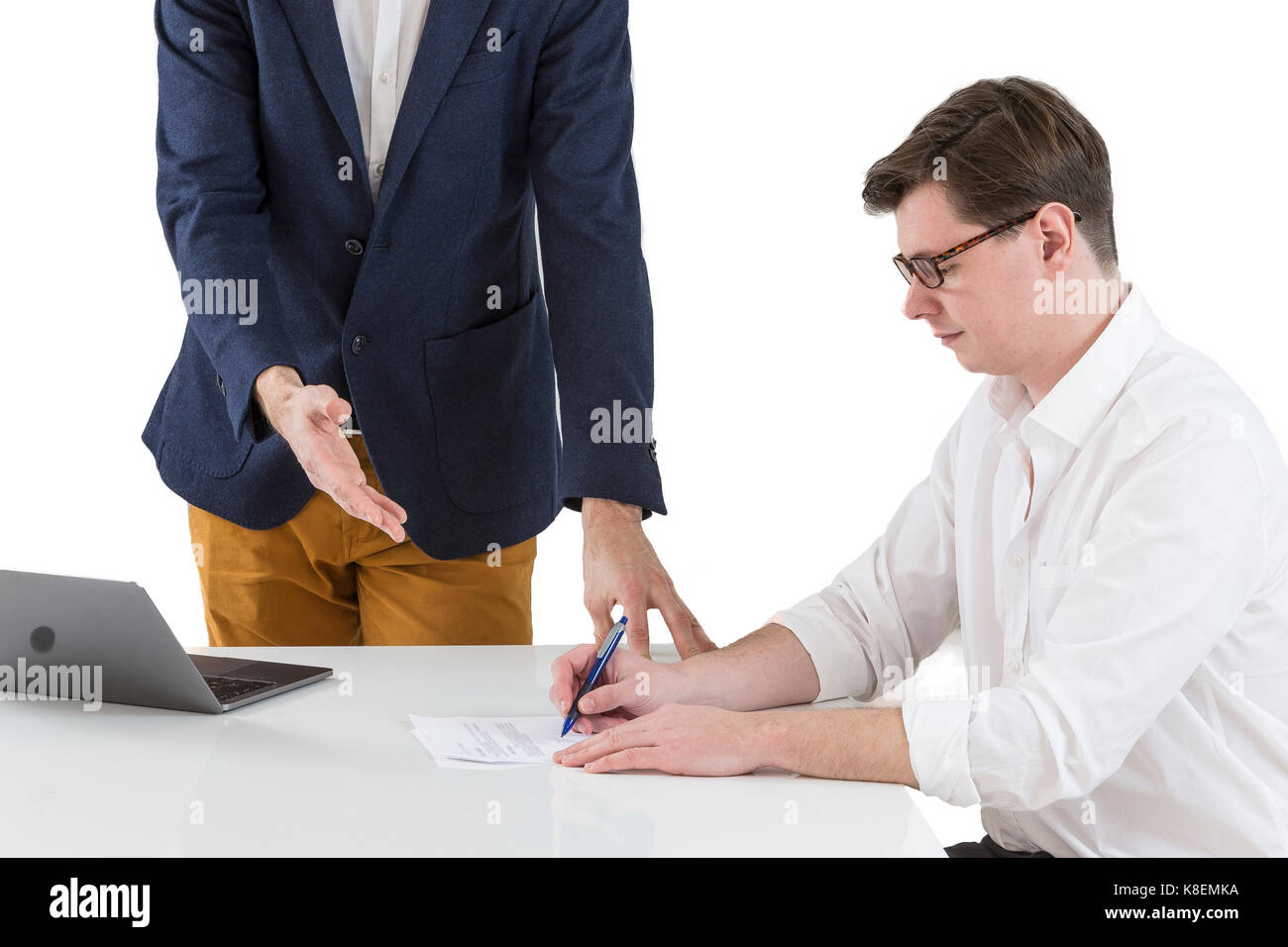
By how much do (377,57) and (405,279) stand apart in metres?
0.35

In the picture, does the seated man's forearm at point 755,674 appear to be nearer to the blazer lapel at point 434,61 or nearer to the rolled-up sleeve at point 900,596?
the rolled-up sleeve at point 900,596

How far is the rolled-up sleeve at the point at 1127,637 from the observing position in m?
1.37

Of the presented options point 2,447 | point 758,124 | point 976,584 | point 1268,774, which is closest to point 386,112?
point 976,584

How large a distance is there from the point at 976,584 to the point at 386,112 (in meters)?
1.15

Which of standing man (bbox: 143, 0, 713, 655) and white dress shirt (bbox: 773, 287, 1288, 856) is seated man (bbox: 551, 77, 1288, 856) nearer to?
white dress shirt (bbox: 773, 287, 1288, 856)

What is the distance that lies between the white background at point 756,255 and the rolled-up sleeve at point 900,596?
8.09ft

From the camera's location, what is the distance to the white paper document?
1474 mm

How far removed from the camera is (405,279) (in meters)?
2.03

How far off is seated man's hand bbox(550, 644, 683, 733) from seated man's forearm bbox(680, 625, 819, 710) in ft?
0.11

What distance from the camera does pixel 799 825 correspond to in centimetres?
128

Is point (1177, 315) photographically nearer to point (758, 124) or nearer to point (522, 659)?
point (758, 124)

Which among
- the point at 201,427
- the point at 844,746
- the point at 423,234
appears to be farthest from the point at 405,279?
the point at 844,746
